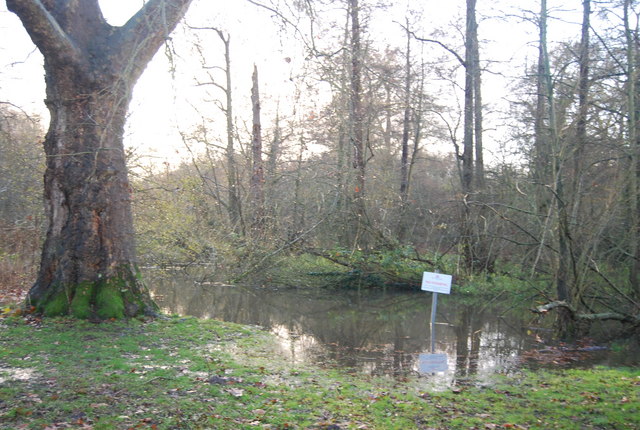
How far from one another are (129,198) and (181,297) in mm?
7539

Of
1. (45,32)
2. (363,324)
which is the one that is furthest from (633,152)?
(45,32)

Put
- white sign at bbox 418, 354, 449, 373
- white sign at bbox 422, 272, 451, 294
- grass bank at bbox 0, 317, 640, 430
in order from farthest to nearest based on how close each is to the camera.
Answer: white sign at bbox 422, 272, 451, 294, white sign at bbox 418, 354, 449, 373, grass bank at bbox 0, 317, 640, 430

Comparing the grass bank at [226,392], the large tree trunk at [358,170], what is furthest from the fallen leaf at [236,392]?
the large tree trunk at [358,170]

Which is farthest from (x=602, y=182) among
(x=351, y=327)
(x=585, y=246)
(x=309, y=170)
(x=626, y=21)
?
(x=309, y=170)

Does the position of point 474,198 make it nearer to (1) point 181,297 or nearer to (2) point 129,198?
(1) point 181,297

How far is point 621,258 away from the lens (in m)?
11.5

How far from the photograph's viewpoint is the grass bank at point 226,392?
5.22 meters

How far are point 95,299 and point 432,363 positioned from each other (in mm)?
5420

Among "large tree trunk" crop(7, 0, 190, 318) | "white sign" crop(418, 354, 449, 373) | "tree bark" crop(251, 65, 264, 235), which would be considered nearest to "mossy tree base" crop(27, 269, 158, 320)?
"large tree trunk" crop(7, 0, 190, 318)

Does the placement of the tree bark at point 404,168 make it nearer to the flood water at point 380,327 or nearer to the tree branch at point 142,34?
the flood water at point 380,327

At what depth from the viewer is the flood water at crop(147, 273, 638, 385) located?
9.24 metres

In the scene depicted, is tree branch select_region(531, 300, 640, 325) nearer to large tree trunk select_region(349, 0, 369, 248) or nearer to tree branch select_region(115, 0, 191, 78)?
large tree trunk select_region(349, 0, 369, 248)

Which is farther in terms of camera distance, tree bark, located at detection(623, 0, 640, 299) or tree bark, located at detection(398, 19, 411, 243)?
tree bark, located at detection(398, 19, 411, 243)

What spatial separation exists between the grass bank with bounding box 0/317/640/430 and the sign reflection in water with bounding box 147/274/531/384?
122 centimetres
